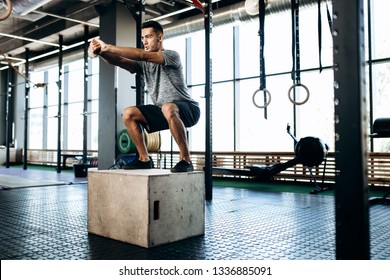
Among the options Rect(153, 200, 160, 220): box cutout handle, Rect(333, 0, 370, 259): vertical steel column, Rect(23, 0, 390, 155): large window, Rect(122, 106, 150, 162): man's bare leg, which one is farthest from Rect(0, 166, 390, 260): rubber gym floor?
Rect(23, 0, 390, 155): large window

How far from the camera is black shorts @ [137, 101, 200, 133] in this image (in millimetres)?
2654

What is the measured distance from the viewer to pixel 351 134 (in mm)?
1053

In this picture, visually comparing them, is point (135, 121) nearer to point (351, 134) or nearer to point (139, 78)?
point (139, 78)

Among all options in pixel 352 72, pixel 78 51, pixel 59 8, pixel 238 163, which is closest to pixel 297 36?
pixel 352 72

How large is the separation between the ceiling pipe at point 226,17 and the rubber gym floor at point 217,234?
297 cm

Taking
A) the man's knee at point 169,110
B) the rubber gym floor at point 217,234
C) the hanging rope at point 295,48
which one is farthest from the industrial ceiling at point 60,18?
the man's knee at point 169,110

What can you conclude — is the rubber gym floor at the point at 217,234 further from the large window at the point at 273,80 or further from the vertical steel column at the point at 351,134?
the large window at the point at 273,80


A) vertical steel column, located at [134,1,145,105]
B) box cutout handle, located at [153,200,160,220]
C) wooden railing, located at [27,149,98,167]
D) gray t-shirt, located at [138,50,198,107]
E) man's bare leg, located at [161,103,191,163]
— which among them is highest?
vertical steel column, located at [134,1,145,105]

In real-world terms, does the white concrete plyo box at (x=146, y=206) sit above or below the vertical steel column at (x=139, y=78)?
below

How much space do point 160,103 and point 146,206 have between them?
879 millimetres

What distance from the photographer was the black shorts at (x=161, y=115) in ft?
8.71

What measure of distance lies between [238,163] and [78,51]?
4.92m

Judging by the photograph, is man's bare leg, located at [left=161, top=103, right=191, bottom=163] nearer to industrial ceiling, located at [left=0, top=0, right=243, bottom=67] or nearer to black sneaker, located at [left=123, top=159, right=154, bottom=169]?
black sneaker, located at [left=123, top=159, right=154, bottom=169]

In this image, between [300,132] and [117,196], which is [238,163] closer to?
[300,132]
